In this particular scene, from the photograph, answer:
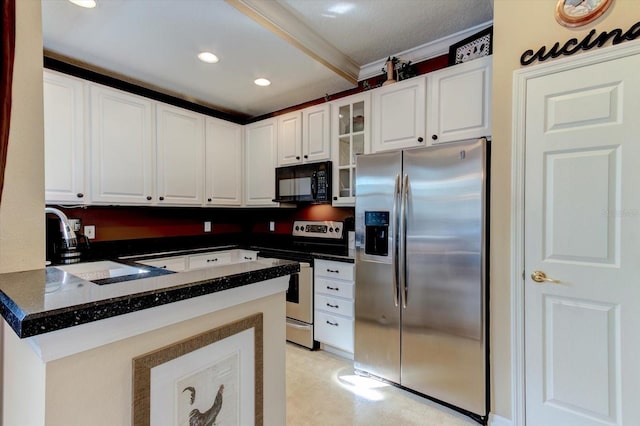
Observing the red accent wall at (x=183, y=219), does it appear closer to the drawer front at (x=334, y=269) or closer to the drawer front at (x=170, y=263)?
the drawer front at (x=170, y=263)

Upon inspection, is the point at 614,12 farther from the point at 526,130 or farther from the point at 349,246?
the point at 349,246

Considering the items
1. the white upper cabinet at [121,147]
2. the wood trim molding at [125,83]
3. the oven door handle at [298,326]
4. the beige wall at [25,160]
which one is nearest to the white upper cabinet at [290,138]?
the wood trim molding at [125,83]

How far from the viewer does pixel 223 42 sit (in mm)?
2174

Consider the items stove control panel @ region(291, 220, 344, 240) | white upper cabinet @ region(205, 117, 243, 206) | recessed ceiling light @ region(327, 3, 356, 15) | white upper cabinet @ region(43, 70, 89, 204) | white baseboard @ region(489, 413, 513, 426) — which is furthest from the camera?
white upper cabinet @ region(205, 117, 243, 206)

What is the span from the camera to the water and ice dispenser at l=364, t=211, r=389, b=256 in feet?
7.44

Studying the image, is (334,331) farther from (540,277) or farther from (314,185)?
(540,277)

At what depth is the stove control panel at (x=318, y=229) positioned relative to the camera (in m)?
3.20

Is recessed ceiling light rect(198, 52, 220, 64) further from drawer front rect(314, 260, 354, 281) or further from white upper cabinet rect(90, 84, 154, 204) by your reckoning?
drawer front rect(314, 260, 354, 281)

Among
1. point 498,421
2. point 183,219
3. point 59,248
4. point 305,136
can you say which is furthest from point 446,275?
point 59,248

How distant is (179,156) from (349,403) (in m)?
2.69

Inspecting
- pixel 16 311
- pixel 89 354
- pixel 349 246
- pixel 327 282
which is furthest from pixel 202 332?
pixel 349 246

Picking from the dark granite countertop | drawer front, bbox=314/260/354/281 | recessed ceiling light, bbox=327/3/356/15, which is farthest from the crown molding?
the dark granite countertop

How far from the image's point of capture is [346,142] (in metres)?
2.92

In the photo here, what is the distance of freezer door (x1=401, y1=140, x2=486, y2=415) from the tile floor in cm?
10
